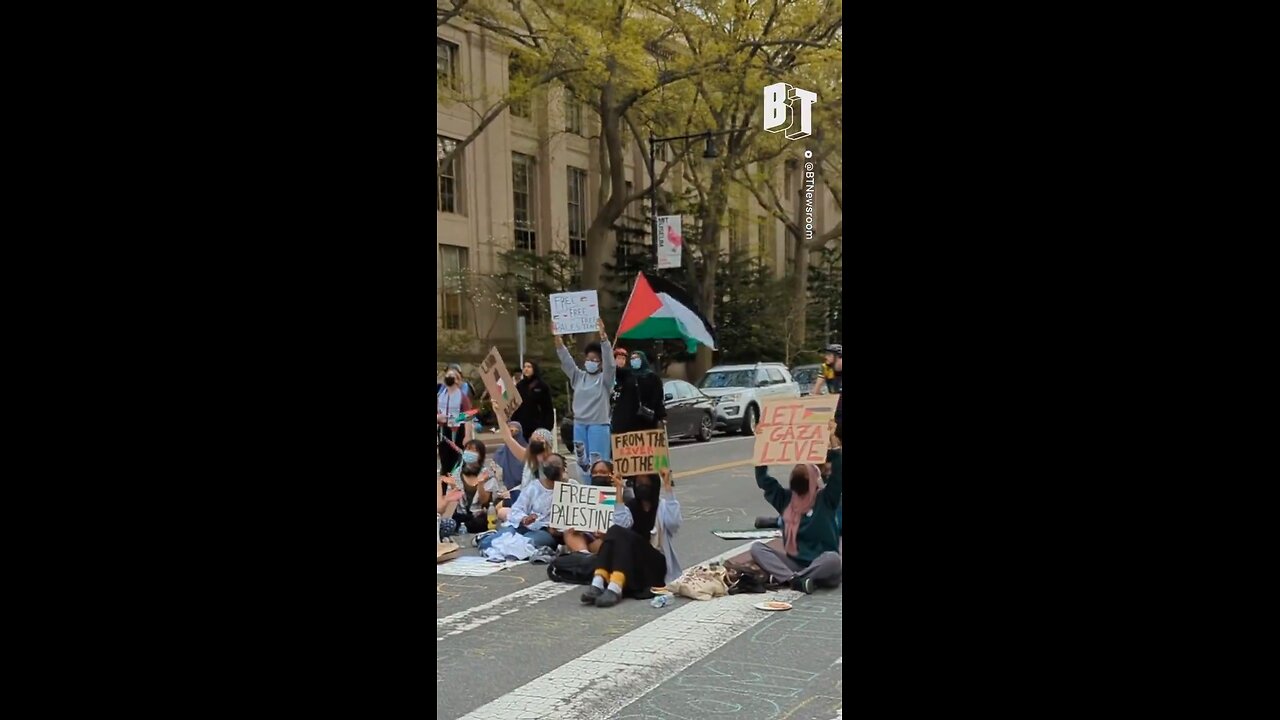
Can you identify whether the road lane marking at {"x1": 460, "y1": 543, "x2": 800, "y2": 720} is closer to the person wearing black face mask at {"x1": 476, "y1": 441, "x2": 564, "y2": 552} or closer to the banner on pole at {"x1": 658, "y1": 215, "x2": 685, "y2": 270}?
the person wearing black face mask at {"x1": 476, "y1": 441, "x2": 564, "y2": 552}

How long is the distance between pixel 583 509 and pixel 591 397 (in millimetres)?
303

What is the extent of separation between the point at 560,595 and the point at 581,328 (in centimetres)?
64

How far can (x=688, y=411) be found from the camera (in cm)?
239

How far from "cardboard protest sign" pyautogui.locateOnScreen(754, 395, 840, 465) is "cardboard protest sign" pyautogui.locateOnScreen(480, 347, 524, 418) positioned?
1.98ft

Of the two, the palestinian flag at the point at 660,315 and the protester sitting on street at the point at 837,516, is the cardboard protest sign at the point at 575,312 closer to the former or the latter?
the palestinian flag at the point at 660,315

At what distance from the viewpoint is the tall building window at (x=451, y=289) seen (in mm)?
2438

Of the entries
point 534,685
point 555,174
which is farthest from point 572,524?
point 555,174

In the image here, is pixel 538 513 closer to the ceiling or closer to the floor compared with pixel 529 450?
closer to the floor

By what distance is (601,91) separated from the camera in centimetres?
246

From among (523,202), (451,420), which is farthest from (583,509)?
(523,202)

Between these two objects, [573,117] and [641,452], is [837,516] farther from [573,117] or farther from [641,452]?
[573,117]

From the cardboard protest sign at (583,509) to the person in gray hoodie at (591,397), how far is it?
78 millimetres

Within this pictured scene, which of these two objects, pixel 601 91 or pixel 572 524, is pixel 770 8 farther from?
pixel 572 524

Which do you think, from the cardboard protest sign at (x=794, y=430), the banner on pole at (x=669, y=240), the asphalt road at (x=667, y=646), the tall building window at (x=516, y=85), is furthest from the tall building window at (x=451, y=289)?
the cardboard protest sign at (x=794, y=430)
